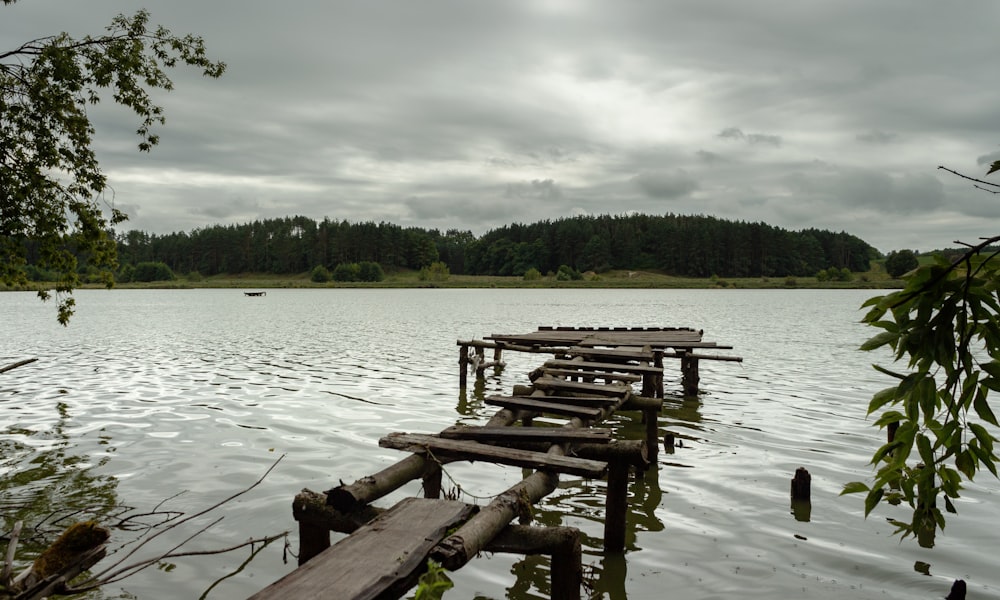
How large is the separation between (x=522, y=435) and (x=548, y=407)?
2.22 meters

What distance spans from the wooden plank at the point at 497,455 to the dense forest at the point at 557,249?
16869 centimetres

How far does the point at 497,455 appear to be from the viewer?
686 cm

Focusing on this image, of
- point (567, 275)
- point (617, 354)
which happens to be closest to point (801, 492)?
point (617, 354)

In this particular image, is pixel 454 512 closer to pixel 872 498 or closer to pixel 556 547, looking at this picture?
pixel 556 547

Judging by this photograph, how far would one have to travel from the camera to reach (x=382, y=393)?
1816 cm

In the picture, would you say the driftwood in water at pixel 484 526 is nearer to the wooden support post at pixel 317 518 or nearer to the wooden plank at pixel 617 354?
the wooden support post at pixel 317 518

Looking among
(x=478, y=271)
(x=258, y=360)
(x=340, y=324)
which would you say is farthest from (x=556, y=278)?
(x=258, y=360)

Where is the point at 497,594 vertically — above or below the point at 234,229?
below

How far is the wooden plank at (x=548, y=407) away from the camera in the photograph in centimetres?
961

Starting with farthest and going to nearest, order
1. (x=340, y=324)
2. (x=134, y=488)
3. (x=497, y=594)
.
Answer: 1. (x=340, y=324)
2. (x=134, y=488)
3. (x=497, y=594)

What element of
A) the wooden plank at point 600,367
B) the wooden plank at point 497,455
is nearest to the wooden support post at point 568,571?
the wooden plank at point 497,455

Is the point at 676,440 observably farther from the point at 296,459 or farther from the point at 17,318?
the point at 17,318

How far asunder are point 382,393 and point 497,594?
1199cm

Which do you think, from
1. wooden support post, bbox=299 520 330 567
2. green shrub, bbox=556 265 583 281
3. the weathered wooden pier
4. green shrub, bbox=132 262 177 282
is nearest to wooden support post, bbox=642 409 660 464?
the weathered wooden pier
